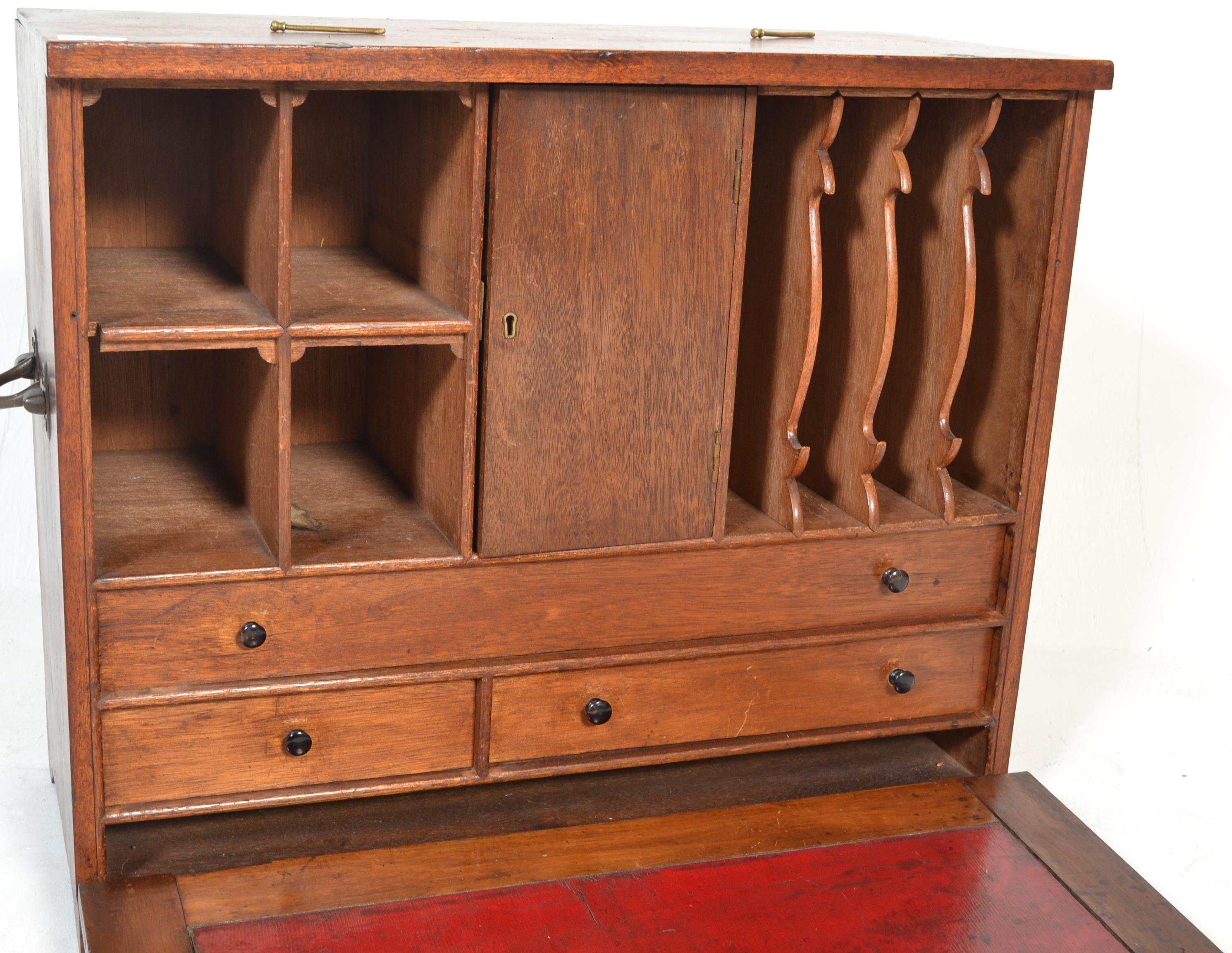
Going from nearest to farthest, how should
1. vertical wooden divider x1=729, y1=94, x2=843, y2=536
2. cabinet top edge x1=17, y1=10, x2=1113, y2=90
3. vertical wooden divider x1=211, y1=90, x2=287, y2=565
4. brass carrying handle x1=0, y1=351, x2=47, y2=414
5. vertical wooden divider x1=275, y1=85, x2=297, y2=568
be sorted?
cabinet top edge x1=17, y1=10, x2=1113, y2=90, vertical wooden divider x1=275, y1=85, x2=297, y2=568, vertical wooden divider x1=211, y1=90, x2=287, y2=565, brass carrying handle x1=0, y1=351, x2=47, y2=414, vertical wooden divider x1=729, y1=94, x2=843, y2=536

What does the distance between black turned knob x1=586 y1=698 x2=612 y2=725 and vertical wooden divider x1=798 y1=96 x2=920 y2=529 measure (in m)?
0.57

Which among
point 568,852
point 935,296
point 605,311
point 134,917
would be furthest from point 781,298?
point 134,917

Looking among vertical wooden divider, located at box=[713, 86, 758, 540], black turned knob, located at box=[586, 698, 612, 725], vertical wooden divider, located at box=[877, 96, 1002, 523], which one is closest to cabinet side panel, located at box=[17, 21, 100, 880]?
black turned knob, located at box=[586, 698, 612, 725]

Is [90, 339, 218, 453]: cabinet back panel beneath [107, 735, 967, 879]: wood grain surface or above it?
above

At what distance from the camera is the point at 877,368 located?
275 cm

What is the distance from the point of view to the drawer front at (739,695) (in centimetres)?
274

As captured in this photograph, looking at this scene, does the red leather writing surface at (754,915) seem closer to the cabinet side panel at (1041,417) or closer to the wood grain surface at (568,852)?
the wood grain surface at (568,852)

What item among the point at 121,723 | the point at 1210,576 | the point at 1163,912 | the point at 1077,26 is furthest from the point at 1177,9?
the point at 121,723

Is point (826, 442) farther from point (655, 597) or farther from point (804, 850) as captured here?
point (804, 850)

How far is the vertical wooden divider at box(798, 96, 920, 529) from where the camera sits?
8.76ft

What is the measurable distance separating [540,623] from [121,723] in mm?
695

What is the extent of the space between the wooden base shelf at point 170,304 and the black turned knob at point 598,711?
838mm

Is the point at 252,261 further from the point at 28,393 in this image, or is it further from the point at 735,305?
the point at 735,305

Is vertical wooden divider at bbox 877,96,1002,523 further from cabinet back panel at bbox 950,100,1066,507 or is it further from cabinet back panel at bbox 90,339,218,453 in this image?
cabinet back panel at bbox 90,339,218,453
